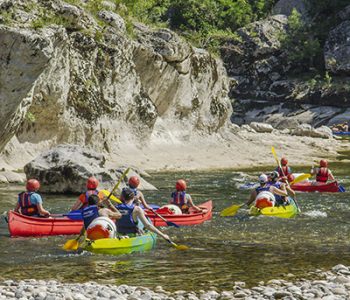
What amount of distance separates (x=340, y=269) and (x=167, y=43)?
2698 centimetres

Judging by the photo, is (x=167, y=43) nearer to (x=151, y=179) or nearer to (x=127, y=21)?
(x=127, y=21)

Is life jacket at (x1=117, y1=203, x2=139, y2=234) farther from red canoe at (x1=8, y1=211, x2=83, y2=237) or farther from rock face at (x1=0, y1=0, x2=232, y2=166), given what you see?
rock face at (x1=0, y1=0, x2=232, y2=166)

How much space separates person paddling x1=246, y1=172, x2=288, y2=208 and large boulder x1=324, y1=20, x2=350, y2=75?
56475mm

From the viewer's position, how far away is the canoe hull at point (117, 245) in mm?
12906

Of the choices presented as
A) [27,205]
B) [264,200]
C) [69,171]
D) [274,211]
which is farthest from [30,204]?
[69,171]

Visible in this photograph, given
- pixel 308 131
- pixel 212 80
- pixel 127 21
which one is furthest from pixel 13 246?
pixel 308 131

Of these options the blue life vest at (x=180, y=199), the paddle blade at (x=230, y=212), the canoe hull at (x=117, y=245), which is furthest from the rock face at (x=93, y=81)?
the canoe hull at (x=117, y=245)

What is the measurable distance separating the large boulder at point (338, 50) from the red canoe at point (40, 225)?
6109 centimetres

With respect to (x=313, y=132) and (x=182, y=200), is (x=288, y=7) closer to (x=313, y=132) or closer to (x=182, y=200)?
(x=313, y=132)

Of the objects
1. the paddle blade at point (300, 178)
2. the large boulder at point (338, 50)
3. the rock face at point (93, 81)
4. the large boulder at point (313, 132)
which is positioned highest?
the large boulder at point (338, 50)

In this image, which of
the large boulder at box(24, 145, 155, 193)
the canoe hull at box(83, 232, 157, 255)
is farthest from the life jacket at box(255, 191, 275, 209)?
the canoe hull at box(83, 232, 157, 255)

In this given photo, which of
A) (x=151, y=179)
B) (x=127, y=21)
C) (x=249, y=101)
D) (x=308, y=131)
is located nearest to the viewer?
(x=151, y=179)

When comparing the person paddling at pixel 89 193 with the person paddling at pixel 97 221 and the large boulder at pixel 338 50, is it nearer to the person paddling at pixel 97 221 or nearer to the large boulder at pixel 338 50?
the person paddling at pixel 97 221

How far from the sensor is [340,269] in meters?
11.5
